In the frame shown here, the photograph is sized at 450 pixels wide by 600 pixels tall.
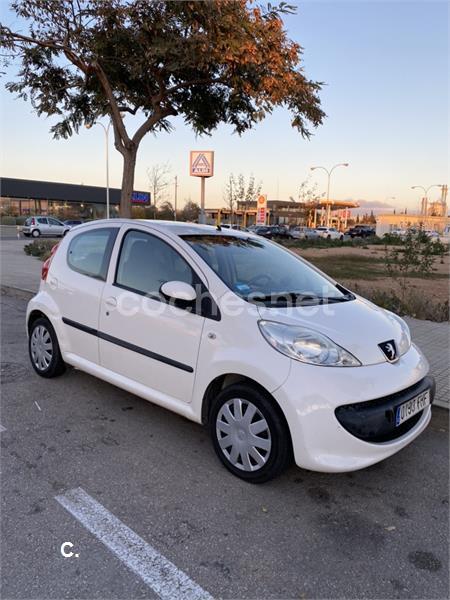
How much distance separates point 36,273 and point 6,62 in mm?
5600

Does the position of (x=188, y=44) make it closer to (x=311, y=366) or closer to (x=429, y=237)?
(x=429, y=237)

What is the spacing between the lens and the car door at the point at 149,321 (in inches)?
126

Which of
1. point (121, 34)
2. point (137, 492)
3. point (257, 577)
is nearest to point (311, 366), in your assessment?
point (257, 577)

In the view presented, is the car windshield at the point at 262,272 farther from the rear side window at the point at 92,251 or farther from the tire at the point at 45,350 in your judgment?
the tire at the point at 45,350

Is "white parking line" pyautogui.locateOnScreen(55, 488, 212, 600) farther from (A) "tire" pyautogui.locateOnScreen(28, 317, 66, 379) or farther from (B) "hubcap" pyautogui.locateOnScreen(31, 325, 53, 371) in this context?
(B) "hubcap" pyautogui.locateOnScreen(31, 325, 53, 371)

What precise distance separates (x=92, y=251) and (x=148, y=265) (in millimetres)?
811

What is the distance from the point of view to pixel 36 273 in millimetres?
13227

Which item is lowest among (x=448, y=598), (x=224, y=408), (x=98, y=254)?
(x=448, y=598)

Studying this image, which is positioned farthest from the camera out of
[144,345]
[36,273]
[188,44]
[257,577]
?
[36,273]

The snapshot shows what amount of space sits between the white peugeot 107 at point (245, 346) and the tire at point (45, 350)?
0.20 metres

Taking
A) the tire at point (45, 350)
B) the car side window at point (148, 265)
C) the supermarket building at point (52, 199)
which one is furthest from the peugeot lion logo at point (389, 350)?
the supermarket building at point (52, 199)

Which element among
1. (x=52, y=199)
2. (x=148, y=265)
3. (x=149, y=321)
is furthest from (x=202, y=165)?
(x=52, y=199)

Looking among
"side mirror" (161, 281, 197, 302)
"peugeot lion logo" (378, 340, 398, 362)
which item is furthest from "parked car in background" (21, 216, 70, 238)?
"peugeot lion logo" (378, 340, 398, 362)

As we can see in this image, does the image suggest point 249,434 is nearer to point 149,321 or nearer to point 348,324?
point 348,324
